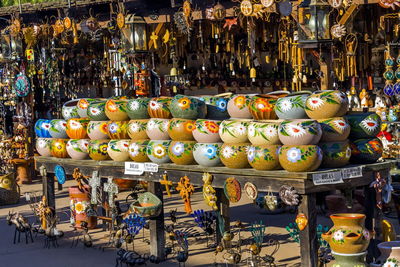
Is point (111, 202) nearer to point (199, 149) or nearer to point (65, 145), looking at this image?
point (65, 145)

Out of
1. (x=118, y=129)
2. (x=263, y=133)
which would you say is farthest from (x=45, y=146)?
(x=263, y=133)

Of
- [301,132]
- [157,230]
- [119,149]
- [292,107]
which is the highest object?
[292,107]

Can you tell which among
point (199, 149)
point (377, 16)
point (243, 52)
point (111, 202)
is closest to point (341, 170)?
point (199, 149)

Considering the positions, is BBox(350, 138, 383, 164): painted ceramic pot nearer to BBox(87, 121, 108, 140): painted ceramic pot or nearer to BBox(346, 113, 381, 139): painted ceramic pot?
BBox(346, 113, 381, 139): painted ceramic pot

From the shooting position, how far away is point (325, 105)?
7141 mm

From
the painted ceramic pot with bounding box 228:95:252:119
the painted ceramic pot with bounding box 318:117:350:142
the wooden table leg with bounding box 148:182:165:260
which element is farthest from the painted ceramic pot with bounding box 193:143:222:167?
the painted ceramic pot with bounding box 318:117:350:142

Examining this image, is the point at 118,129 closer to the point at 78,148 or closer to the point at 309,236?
the point at 78,148

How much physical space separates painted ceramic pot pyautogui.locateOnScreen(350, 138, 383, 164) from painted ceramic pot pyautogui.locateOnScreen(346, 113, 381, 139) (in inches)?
3.1

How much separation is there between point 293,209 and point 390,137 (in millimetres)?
1748

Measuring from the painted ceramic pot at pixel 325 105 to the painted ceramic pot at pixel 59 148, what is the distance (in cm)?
385

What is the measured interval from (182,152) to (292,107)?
4.70 ft

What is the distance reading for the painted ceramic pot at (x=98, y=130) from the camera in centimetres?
917

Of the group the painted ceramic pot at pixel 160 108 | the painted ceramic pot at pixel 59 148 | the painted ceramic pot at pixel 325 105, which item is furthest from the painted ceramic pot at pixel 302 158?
the painted ceramic pot at pixel 59 148

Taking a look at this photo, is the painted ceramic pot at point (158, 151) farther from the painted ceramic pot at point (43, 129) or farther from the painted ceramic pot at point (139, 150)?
the painted ceramic pot at point (43, 129)
